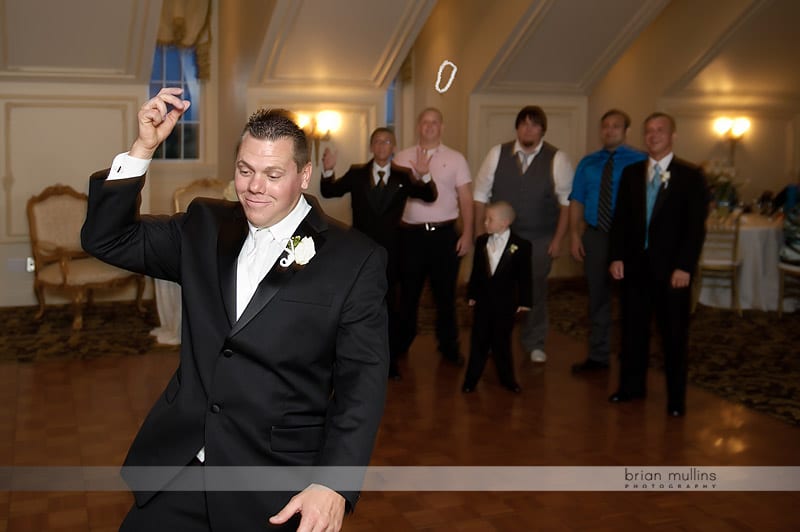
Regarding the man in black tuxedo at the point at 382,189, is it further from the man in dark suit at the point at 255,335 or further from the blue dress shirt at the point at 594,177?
the man in dark suit at the point at 255,335

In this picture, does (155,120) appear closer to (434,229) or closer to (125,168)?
(125,168)

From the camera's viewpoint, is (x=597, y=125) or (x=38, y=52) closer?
(x=38, y=52)

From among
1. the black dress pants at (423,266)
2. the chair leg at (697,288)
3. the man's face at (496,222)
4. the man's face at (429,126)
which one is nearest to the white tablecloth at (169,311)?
the black dress pants at (423,266)

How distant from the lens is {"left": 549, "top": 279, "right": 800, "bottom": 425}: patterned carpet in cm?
568

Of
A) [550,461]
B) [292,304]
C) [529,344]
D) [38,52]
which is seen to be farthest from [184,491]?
Result: [38,52]

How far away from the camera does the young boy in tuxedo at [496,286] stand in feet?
18.3

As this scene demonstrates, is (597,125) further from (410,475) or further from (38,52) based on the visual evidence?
(410,475)

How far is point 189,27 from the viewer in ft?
30.9

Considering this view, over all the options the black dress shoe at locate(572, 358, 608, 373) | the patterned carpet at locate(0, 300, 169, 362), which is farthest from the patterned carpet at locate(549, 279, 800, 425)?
the patterned carpet at locate(0, 300, 169, 362)

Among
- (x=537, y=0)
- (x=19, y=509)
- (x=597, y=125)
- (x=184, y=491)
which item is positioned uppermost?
(x=537, y=0)

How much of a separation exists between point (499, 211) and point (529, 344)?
4.62 ft

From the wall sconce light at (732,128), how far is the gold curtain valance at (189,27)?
5.65 meters

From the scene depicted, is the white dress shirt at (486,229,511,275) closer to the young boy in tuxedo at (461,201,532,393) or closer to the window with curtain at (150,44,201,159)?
the young boy in tuxedo at (461,201,532,393)

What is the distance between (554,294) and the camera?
912cm
